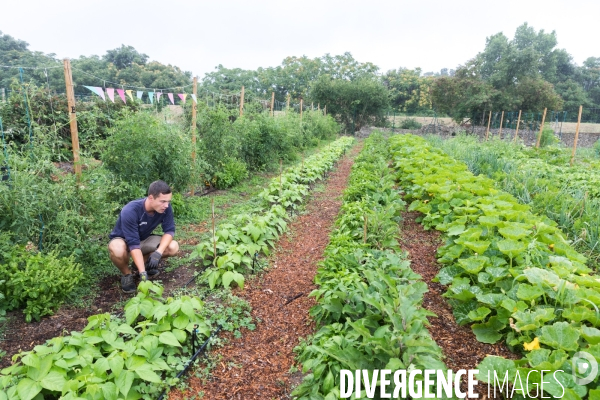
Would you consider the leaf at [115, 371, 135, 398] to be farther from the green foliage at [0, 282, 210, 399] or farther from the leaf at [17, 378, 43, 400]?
the leaf at [17, 378, 43, 400]

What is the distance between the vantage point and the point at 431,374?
2.10 metres

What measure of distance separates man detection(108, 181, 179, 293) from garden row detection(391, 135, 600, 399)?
113 inches

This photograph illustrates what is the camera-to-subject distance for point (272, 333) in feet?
10.7

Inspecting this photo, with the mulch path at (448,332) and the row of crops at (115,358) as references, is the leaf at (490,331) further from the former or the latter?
the row of crops at (115,358)

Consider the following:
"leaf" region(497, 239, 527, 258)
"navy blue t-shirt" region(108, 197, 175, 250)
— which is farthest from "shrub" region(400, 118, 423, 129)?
"navy blue t-shirt" region(108, 197, 175, 250)

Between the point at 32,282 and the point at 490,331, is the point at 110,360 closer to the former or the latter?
the point at 32,282

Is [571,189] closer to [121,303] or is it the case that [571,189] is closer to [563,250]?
[563,250]

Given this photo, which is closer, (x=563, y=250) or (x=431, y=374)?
(x=431, y=374)

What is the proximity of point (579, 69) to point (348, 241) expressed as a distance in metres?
54.3

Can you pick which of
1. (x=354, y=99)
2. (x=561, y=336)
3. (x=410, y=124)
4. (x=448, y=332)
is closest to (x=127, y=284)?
(x=448, y=332)

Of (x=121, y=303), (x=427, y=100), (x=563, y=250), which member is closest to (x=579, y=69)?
(x=427, y=100)

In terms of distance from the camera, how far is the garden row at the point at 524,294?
2.15m

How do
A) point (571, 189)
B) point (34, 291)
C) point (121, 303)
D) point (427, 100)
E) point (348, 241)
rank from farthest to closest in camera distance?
point (427, 100) → point (571, 189) → point (348, 241) → point (121, 303) → point (34, 291)

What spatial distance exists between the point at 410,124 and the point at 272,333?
30.8 metres
